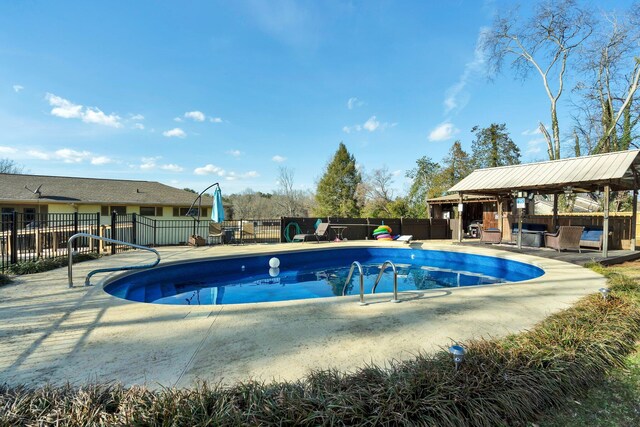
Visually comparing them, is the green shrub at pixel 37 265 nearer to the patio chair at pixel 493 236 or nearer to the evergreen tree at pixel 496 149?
the patio chair at pixel 493 236

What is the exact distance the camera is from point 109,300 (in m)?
4.32

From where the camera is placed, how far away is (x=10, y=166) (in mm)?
34156

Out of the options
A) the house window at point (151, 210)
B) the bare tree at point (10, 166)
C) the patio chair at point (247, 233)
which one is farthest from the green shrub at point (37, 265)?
the bare tree at point (10, 166)

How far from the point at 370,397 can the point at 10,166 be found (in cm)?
5020

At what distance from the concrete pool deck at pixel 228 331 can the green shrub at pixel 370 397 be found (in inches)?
11.4

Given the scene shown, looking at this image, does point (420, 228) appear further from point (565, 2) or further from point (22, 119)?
point (22, 119)

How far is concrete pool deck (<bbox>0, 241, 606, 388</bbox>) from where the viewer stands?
7.84 feet

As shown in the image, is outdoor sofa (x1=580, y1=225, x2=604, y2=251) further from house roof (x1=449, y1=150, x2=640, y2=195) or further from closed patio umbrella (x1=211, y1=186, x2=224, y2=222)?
closed patio umbrella (x1=211, y1=186, x2=224, y2=222)

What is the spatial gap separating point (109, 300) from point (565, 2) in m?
26.0

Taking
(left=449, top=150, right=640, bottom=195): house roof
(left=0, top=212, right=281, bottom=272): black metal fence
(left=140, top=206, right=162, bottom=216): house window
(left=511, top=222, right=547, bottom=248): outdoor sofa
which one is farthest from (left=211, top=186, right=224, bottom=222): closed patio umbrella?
(left=511, top=222, right=547, bottom=248): outdoor sofa

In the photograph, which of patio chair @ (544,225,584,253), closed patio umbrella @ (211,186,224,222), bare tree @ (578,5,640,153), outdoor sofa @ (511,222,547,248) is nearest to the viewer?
patio chair @ (544,225,584,253)

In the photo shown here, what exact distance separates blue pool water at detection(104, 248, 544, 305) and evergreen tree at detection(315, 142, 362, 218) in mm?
16370

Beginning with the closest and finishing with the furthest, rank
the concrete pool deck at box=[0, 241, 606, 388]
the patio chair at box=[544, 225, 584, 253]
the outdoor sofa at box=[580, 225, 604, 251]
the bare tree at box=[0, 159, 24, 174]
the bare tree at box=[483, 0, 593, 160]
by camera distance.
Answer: the concrete pool deck at box=[0, 241, 606, 388]
the patio chair at box=[544, 225, 584, 253]
the outdoor sofa at box=[580, 225, 604, 251]
the bare tree at box=[483, 0, 593, 160]
the bare tree at box=[0, 159, 24, 174]

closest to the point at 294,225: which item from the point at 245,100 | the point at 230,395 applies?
the point at 245,100
